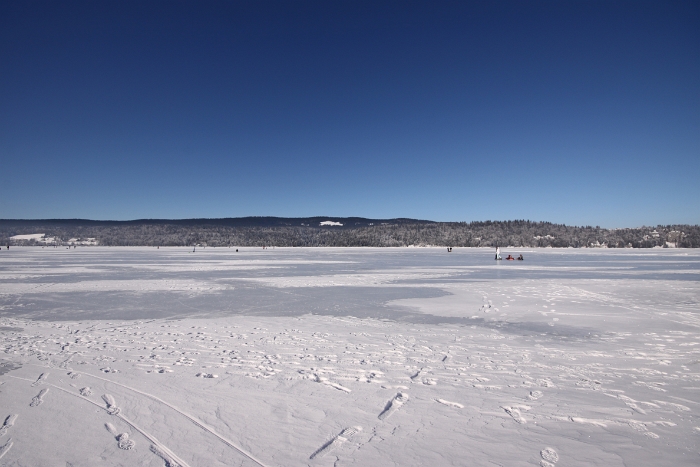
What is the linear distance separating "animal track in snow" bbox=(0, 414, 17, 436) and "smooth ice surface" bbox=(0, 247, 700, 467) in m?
0.02

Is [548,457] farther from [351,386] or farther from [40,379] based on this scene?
[40,379]

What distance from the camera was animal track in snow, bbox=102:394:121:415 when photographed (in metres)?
4.02

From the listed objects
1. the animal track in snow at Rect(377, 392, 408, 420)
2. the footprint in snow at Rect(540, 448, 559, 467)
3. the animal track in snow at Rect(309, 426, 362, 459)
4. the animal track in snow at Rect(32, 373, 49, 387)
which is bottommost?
the animal track in snow at Rect(32, 373, 49, 387)

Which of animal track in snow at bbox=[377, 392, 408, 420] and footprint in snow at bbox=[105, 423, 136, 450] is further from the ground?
animal track in snow at bbox=[377, 392, 408, 420]

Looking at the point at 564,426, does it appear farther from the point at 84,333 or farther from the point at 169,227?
the point at 169,227

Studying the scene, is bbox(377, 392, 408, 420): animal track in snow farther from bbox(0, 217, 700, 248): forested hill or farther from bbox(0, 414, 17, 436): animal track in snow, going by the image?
bbox(0, 217, 700, 248): forested hill

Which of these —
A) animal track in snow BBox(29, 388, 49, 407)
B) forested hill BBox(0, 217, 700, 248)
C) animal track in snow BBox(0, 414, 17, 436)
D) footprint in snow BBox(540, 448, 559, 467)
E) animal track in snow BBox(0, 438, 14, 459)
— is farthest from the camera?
forested hill BBox(0, 217, 700, 248)

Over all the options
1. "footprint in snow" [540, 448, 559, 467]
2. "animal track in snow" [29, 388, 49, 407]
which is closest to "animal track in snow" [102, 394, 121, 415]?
"animal track in snow" [29, 388, 49, 407]

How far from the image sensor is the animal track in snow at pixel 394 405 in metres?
3.91

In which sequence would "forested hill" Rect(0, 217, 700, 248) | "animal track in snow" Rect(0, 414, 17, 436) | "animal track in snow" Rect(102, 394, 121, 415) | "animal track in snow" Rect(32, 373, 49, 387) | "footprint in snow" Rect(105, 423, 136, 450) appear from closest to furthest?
"footprint in snow" Rect(105, 423, 136, 450)
"animal track in snow" Rect(0, 414, 17, 436)
"animal track in snow" Rect(102, 394, 121, 415)
"animal track in snow" Rect(32, 373, 49, 387)
"forested hill" Rect(0, 217, 700, 248)

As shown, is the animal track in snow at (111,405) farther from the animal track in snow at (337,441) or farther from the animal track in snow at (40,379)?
the animal track in snow at (337,441)

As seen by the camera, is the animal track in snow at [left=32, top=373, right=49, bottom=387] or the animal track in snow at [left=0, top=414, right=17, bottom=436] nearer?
the animal track in snow at [left=0, top=414, right=17, bottom=436]

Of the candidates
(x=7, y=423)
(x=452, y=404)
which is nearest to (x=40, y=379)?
(x=7, y=423)

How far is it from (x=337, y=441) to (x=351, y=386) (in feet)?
4.15
